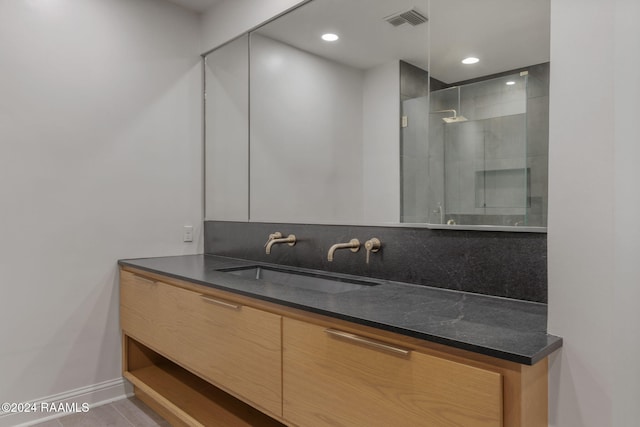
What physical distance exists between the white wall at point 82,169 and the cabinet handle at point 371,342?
180 cm

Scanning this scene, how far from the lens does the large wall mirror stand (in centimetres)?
146

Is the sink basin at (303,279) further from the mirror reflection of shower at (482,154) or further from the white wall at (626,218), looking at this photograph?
the white wall at (626,218)

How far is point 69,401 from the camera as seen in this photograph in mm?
2320

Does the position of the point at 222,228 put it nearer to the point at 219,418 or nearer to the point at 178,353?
the point at 178,353

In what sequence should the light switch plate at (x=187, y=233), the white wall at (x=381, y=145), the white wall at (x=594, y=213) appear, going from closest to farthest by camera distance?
the white wall at (x=594, y=213), the white wall at (x=381, y=145), the light switch plate at (x=187, y=233)

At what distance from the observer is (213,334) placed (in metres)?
1.77

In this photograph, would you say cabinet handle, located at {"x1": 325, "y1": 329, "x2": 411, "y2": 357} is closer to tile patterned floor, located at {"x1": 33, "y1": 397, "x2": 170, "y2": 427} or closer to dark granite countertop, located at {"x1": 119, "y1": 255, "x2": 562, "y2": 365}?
dark granite countertop, located at {"x1": 119, "y1": 255, "x2": 562, "y2": 365}

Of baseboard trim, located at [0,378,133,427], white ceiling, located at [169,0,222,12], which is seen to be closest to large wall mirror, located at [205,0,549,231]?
white ceiling, located at [169,0,222,12]

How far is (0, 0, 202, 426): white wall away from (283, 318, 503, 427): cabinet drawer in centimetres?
159

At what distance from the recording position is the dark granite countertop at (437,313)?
965 mm

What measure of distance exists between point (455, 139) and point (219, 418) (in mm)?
1685

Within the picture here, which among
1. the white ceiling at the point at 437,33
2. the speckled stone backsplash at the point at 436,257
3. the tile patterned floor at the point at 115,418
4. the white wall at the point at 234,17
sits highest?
the white wall at the point at 234,17

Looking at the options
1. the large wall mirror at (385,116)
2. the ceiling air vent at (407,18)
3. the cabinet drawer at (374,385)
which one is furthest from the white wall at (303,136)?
the cabinet drawer at (374,385)

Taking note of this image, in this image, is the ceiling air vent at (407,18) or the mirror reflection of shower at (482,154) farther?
the ceiling air vent at (407,18)
